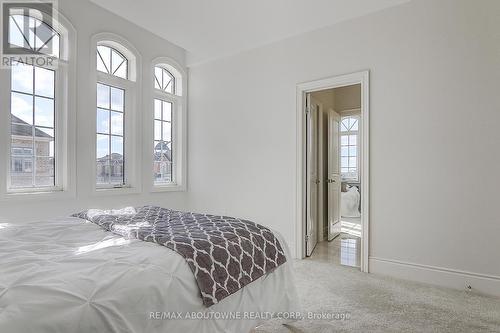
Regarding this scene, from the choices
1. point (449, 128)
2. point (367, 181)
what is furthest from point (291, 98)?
point (449, 128)

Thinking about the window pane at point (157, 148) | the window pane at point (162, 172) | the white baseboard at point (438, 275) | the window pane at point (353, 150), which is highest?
the window pane at point (353, 150)

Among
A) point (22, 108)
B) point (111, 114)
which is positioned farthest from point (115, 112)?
point (22, 108)

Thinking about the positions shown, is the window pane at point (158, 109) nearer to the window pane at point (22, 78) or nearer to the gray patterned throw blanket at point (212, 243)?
the window pane at point (22, 78)

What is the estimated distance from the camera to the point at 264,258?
176cm

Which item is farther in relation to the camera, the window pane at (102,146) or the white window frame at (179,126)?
the white window frame at (179,126)

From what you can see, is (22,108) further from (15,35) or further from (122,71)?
(122,71)

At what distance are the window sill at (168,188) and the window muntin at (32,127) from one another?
1.26 meters

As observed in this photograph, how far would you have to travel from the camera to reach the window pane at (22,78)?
2939 millimetres

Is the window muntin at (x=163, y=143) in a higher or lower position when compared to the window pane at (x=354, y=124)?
lower

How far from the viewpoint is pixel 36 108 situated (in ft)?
10.2

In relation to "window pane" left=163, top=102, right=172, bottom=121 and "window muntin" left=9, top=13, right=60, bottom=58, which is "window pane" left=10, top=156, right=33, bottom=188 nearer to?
"window muntin" left=9, top=13, right=60, bottom=58

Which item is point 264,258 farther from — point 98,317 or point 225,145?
point 225,145

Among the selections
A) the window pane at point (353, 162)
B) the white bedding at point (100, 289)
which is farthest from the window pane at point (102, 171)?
the window pane at point (353, 162)

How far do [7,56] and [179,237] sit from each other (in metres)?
2.88
